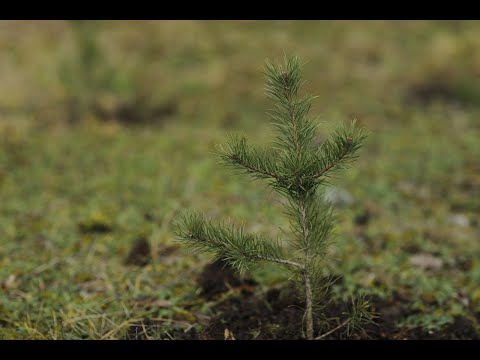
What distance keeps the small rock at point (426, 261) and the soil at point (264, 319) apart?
681 millimetres

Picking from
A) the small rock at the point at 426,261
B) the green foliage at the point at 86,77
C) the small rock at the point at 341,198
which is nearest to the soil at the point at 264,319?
the small rock at the point at 426,261

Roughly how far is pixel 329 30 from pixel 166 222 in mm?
8978

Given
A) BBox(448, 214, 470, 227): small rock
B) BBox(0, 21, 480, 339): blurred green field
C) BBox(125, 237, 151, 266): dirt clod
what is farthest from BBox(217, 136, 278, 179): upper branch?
BBox(448, 214, 470, 227): small rock

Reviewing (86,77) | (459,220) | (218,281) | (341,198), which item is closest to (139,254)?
(218,281)

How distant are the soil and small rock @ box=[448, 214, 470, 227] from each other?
1743 millimetres

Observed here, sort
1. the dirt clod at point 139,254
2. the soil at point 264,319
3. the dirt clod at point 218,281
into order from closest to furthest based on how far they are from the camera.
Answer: the soil at point 264,319 → the dirt clod at point 218,281 → the dirt clod at point 139,254

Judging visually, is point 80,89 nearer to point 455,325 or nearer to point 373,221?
point 373,221

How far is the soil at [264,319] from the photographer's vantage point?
2.87m

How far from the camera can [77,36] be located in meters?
7.70

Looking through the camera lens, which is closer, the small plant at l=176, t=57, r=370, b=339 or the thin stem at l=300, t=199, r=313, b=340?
the small plant at l=176, t=57, r=370, b=339

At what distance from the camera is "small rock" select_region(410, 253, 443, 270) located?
161 inches

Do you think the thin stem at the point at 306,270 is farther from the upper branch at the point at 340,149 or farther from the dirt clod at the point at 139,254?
the dirt clod at the point at 139,254

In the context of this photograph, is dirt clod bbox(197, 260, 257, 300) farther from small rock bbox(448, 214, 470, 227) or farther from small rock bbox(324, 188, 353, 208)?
small rock bbox(448, 214, 470, 227)

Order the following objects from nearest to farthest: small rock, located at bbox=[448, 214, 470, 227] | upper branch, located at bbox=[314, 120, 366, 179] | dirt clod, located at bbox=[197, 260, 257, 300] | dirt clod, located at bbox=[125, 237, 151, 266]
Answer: upper branch, located at bbox=[314, 120, 366, 179] → dirt clod, located at bbox=[197, 260, 257, 300] → dirt clod, located at bbox=[125, 237, 151, 266] → small rock, located at bbox=[448, 214, 470, 227]
